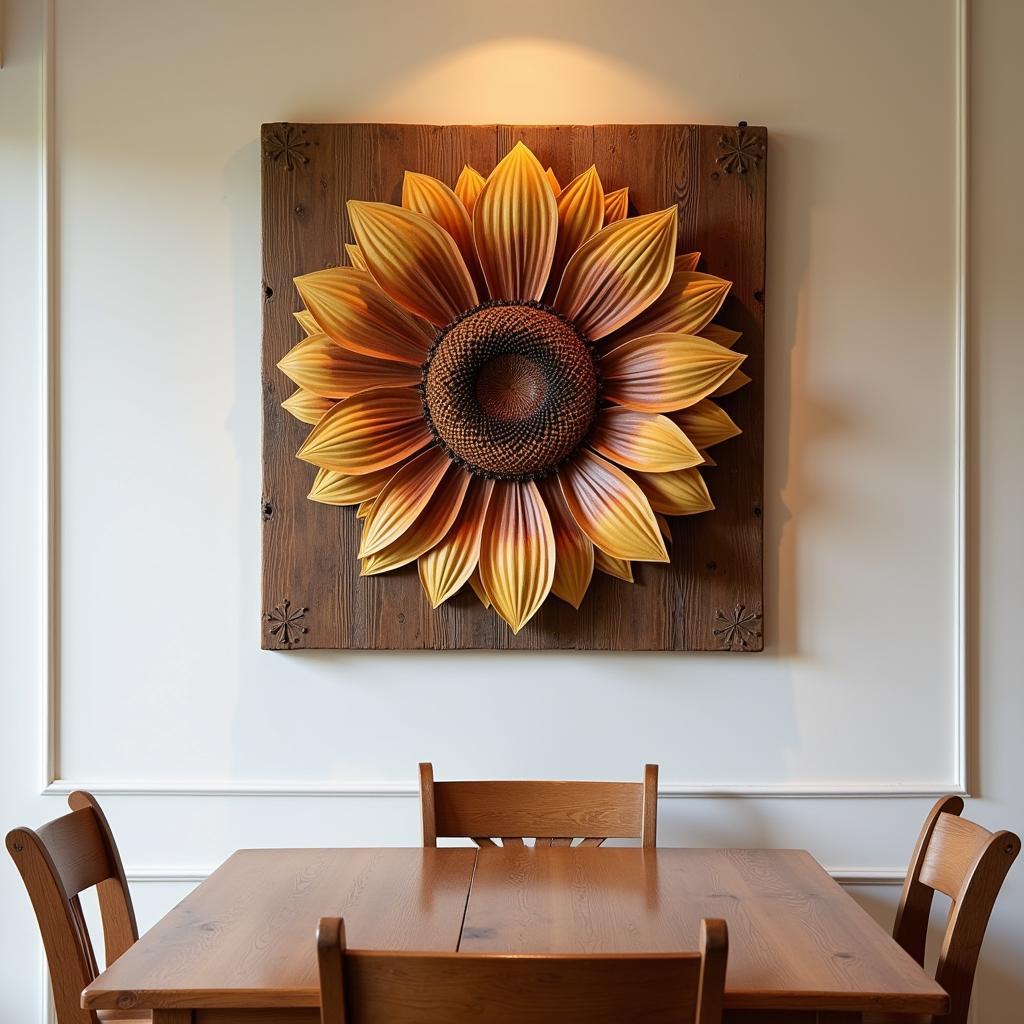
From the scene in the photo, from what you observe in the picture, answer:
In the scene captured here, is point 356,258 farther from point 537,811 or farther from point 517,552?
point 537,811

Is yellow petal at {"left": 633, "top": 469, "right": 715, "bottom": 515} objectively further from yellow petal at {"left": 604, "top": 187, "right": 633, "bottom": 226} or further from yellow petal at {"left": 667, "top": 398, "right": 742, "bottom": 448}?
yellow petal at {"left": 604, "top": 187, "right": 633, "bottom": 226}

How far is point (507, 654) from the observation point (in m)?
2.29

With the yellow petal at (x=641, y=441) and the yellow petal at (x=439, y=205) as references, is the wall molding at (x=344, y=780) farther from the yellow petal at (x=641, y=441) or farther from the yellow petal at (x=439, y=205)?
the yellow petal at (x=439, y=205)

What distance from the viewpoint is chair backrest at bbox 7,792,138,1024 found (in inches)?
60.2

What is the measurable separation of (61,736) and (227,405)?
81cm

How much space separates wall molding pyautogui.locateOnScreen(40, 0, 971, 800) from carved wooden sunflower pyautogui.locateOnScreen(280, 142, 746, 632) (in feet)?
1.64

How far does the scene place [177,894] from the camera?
2.26m

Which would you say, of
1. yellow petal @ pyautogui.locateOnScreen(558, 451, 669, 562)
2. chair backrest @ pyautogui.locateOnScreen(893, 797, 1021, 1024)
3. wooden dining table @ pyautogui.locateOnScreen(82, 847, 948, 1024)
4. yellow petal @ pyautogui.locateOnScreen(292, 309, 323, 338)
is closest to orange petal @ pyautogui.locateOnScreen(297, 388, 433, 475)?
yellow petal @ pyautogui.locateOnScreen(292, 309, 323, 338)

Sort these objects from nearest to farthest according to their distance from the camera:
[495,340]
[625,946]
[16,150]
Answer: [625,946] < [495,340] < [16,150]

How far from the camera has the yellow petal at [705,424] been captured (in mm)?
2188

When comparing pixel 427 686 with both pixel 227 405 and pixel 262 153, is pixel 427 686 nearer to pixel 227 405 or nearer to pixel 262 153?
pixel 227 405

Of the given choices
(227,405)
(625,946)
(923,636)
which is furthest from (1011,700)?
(227,405)

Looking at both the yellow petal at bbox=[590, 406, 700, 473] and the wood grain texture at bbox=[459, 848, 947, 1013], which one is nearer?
the wood grain texture at bbox=[459, 848, 947, 1013]

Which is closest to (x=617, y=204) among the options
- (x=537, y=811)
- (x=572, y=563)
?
(x=572, y=563)
